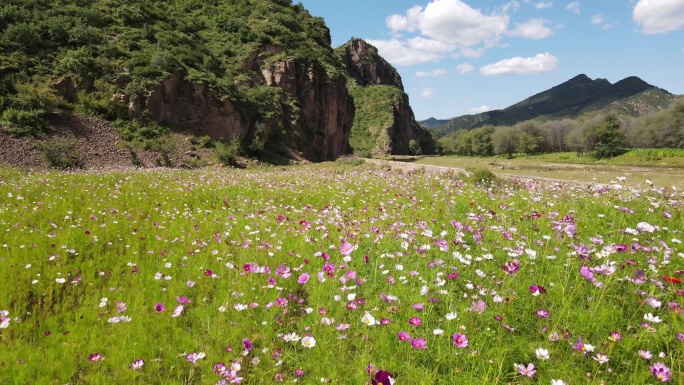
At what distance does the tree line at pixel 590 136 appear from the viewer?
67188mm

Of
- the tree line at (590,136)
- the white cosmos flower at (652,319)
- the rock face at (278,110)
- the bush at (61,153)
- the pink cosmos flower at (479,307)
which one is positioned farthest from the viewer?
the tree line at (590,136)

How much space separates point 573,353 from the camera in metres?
2.58

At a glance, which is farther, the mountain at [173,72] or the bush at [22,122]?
the mountain at [173,72]

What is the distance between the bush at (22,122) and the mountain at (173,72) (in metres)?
0.06

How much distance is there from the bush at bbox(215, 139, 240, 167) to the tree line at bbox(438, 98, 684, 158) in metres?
67.4

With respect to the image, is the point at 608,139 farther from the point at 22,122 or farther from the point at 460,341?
the point at 22,122

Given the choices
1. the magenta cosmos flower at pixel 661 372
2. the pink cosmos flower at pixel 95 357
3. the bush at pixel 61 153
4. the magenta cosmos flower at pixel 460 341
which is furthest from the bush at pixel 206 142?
the magenta cosmos flower at pixel 661 372

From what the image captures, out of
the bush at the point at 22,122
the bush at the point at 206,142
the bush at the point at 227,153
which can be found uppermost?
the bush at the point at 22,122

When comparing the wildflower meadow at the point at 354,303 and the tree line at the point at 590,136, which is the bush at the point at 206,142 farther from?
the tree line at the point at 590,136

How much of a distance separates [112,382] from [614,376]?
12.5 feet

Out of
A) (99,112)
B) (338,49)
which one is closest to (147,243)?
(99,112)

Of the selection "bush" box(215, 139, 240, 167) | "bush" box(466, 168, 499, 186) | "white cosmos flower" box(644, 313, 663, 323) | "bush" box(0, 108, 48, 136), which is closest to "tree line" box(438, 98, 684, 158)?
"bush" box(466, 168, 499, 186)

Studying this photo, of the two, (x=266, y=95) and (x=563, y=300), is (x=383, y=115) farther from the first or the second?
(x=563, y=300)

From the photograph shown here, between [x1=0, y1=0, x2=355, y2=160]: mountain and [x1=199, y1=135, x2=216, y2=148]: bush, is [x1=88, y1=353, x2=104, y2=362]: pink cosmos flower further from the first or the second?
[x1=199, y1=135, x2=216, y2=148]: bush
